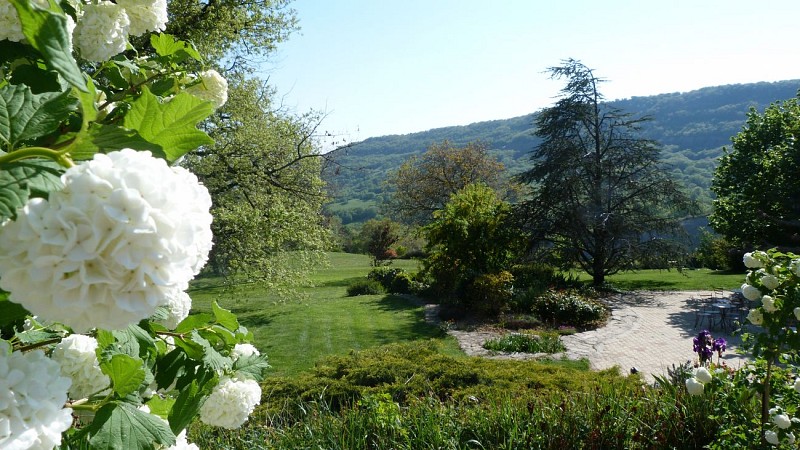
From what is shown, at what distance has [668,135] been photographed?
108m

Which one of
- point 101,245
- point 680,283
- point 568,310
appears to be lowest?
point 680,283

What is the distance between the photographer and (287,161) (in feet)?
42.2

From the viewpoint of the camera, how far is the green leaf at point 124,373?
120 cm

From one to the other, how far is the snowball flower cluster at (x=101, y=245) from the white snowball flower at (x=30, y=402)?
5.3 inches

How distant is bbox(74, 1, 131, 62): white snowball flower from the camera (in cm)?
150

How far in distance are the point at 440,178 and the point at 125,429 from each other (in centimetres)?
2832

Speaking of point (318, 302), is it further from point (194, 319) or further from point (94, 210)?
point (94, 210)

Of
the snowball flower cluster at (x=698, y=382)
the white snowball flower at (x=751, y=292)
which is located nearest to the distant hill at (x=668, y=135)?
the white snowball flower at (x=751, y=292)

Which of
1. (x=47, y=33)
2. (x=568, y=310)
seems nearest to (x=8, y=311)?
(x=47, y=33)

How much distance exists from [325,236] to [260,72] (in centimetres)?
395

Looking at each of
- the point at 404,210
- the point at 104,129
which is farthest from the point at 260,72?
the point at 404,210

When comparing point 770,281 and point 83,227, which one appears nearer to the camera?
point 83,227

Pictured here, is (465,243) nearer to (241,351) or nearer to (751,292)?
(751,292)

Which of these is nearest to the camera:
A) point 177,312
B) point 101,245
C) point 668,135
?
point 101,245
